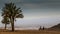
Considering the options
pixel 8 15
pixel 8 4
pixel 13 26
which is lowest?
pixel 13 26

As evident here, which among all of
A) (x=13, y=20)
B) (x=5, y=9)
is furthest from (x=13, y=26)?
(x=5, y=9)

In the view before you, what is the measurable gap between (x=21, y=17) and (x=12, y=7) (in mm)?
2418

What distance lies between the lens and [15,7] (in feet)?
102

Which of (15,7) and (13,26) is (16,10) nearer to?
(15,7)

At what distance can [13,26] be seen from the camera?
1195 inches

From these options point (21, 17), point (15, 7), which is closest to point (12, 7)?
point (15, 7)

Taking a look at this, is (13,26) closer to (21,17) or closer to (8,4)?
(21,17)

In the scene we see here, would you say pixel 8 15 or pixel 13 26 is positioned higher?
pixel 8 15

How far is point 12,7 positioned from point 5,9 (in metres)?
1.25

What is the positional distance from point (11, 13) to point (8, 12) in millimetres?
535

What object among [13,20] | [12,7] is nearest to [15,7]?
[12,7]

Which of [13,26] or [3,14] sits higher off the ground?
[3,14]

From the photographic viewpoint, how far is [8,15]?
30469mm

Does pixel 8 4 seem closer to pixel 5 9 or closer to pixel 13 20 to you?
pixel 5 9
